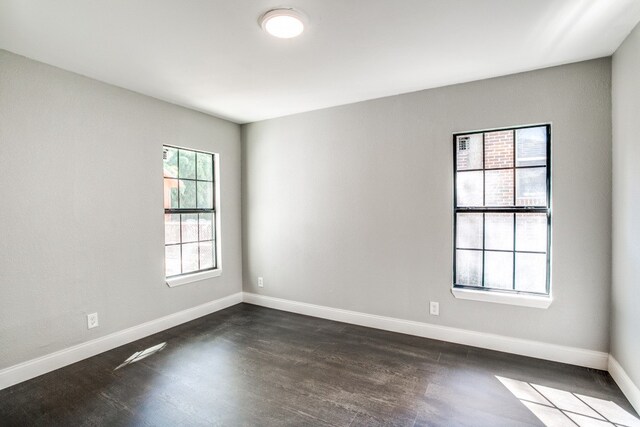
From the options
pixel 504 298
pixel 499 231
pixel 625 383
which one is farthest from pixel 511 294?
pixel 625 383

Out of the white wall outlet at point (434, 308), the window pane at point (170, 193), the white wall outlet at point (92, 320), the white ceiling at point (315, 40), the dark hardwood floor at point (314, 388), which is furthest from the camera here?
the window pane at point (170, 193)

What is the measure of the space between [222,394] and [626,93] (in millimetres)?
3618

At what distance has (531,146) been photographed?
2.79 metres

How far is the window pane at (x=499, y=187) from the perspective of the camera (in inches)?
113

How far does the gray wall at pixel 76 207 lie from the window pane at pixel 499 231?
3388 mm

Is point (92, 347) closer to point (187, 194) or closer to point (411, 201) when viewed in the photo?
point (187, 194)

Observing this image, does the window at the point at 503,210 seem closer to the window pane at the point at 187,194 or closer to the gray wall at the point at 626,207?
the gray wall at the point at 626,207

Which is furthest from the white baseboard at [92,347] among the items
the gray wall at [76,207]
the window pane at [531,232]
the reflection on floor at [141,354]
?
the window pane at [531,232]

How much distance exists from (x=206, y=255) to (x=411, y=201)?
2.69 metres

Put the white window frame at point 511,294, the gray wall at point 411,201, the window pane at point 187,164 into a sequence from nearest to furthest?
1. the gray wall at point 411,201
2. the white window frame at point 511,294
3. the window pane at point 187,164

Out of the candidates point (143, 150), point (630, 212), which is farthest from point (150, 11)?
point (630, 212)

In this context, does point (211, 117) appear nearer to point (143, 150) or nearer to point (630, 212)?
point (143, 150)

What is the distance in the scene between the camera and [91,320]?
2861mm

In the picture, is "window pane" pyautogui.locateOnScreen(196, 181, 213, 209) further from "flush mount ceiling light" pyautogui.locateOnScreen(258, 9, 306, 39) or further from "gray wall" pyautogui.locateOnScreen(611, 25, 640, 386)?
"gray wall" pyautogui.locateOnScreen(611, 25, 640, 386)
